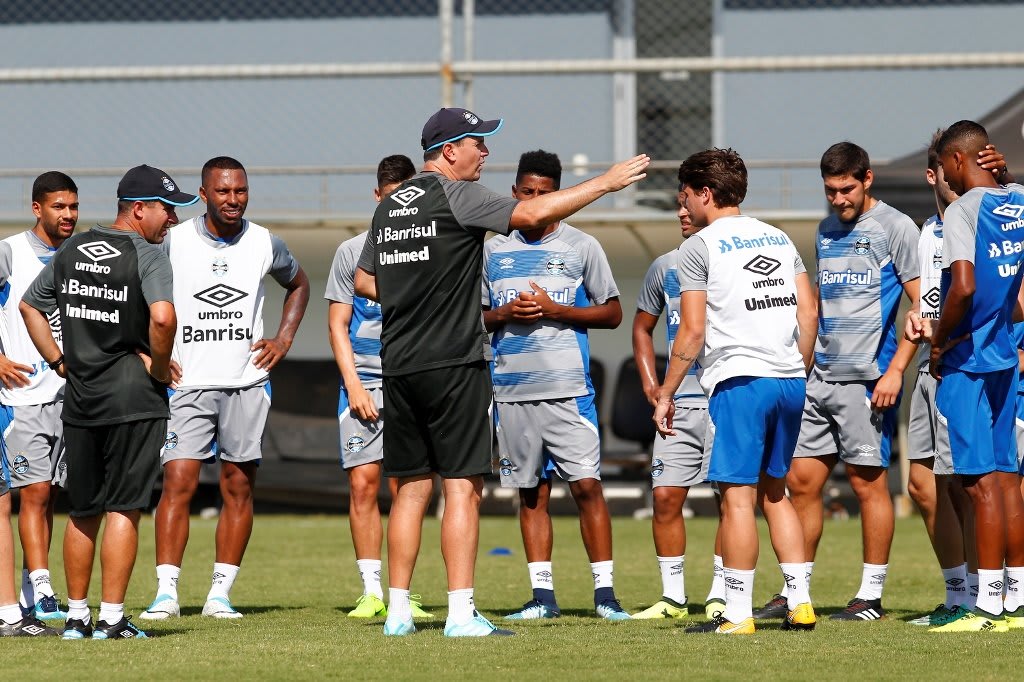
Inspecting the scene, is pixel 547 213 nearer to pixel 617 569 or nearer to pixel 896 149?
pixel 617 569

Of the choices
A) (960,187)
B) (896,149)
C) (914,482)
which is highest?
(896,149)

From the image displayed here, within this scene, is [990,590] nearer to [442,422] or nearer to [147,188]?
[442,422]

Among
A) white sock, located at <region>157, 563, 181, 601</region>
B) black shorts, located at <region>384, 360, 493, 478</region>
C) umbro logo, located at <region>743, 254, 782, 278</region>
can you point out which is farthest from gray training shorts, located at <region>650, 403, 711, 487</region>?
white sock, located at <region>157, 563, 181, 601</region>

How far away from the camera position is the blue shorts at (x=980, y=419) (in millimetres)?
5922

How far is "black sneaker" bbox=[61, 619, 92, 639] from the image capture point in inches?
231

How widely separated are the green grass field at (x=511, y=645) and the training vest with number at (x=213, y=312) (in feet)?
3.83

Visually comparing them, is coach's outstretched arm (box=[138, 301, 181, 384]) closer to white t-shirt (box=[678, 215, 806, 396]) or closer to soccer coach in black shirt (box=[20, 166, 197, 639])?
soccer coach in black shirt (box=[20, 166, 197, 639])

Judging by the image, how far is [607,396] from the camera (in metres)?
16.8

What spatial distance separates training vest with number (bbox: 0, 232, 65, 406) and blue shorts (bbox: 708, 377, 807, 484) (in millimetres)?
3213

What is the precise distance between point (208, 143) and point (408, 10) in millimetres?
3388

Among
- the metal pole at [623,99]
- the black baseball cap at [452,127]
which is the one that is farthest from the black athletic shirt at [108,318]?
the metal pole at [623,99]

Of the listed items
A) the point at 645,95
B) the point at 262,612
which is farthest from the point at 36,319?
the point at 645,95

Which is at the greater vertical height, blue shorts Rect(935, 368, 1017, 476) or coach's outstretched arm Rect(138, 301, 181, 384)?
coach's outstretched arm Rect(138, 301, 181, 384)

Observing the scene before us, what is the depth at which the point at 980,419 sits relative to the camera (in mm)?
5949
